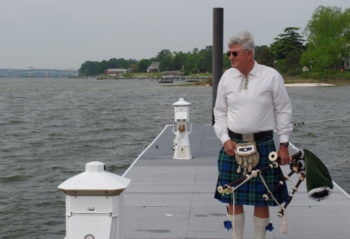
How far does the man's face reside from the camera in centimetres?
436

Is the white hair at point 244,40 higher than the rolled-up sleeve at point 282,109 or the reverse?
higher

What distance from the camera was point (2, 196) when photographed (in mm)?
13094

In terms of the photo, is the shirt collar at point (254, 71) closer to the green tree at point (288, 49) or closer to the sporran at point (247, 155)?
the sporran at point (247, 155)

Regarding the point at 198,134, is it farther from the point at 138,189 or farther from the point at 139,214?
the point at 139,214

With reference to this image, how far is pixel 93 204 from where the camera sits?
394 centimetres

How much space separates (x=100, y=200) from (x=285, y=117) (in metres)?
1.55

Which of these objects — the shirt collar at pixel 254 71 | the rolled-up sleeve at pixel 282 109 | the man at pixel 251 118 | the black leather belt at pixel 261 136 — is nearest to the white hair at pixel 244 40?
the man at pixel 251 118

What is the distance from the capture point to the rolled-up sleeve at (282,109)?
4387mm

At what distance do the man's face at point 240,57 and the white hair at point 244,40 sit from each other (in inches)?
0.9

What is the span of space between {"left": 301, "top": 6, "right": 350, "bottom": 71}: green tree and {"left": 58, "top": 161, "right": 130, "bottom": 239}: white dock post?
10364cm

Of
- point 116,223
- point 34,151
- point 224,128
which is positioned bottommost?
point 34,151

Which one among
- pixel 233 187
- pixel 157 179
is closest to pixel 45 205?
pixel 157 179

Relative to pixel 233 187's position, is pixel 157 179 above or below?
below

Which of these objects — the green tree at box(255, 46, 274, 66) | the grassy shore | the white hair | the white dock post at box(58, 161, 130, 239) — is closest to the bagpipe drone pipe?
the white hair
